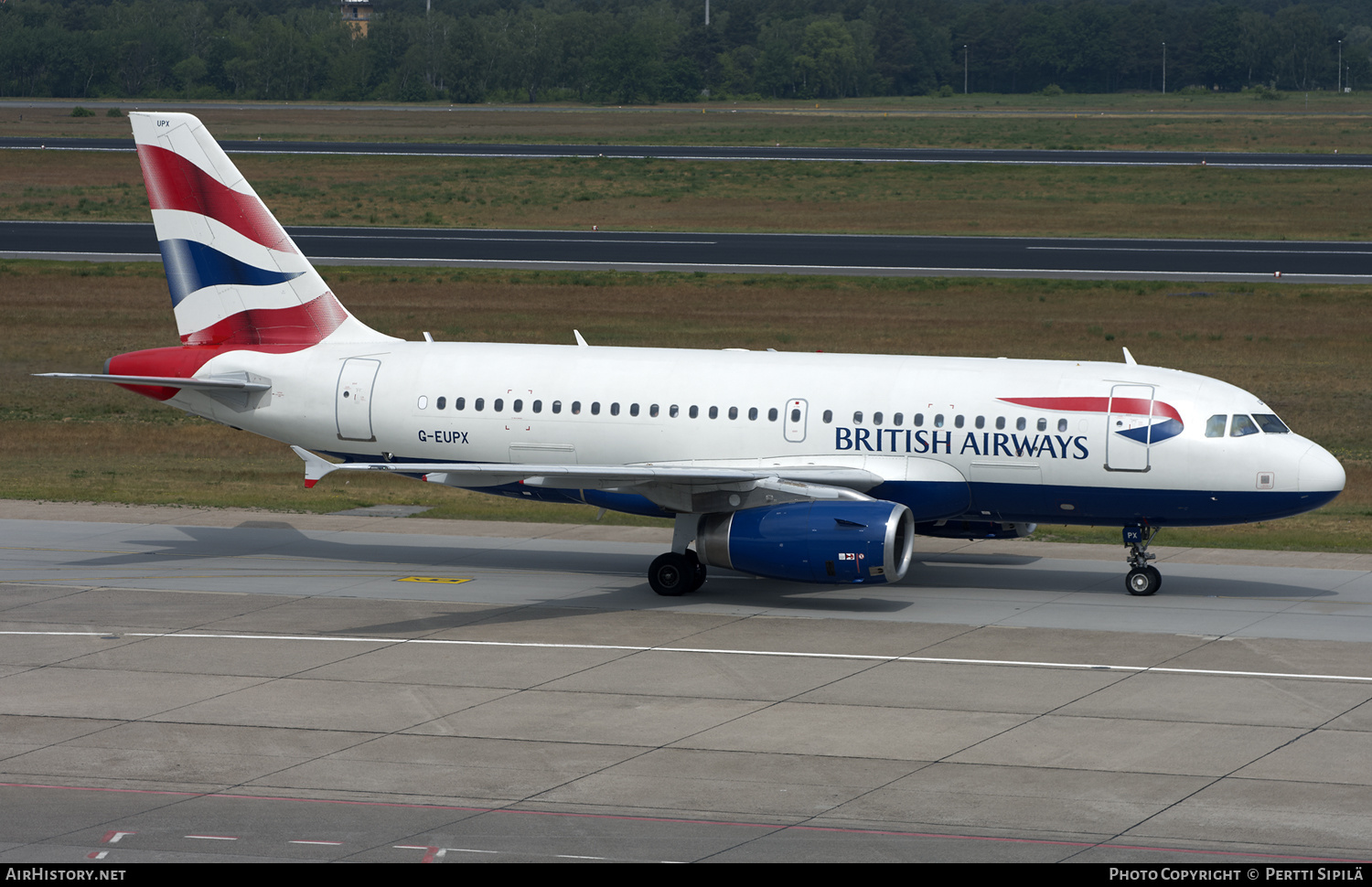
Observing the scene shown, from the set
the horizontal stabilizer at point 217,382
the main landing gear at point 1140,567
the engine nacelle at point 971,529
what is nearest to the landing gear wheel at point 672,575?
the engine nacelle at point 971,529

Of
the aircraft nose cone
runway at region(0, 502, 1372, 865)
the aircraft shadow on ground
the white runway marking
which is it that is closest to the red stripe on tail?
the aircraft shadow on ground

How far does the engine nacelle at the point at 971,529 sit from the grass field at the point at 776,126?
358 feet

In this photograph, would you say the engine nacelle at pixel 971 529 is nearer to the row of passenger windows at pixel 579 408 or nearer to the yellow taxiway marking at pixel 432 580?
the row of passenger windows at pixel 579 408

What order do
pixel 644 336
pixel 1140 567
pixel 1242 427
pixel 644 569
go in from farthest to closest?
pixel 644 336, pixel 644 569, pixel 1140 567, pixel 1242 427

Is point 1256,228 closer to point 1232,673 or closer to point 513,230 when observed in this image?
point 513,230

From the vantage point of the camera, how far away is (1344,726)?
21703mm

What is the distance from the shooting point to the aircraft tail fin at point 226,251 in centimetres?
3347

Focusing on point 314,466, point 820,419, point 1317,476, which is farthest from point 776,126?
point 314,466

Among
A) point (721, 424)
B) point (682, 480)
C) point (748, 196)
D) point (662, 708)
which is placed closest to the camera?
point (662, 708)

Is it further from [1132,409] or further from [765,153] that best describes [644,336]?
[765,153]

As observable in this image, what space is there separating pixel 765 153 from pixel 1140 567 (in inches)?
4141

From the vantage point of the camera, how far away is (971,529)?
3136 cm

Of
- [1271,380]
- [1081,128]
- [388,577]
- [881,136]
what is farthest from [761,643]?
[1081,128]
